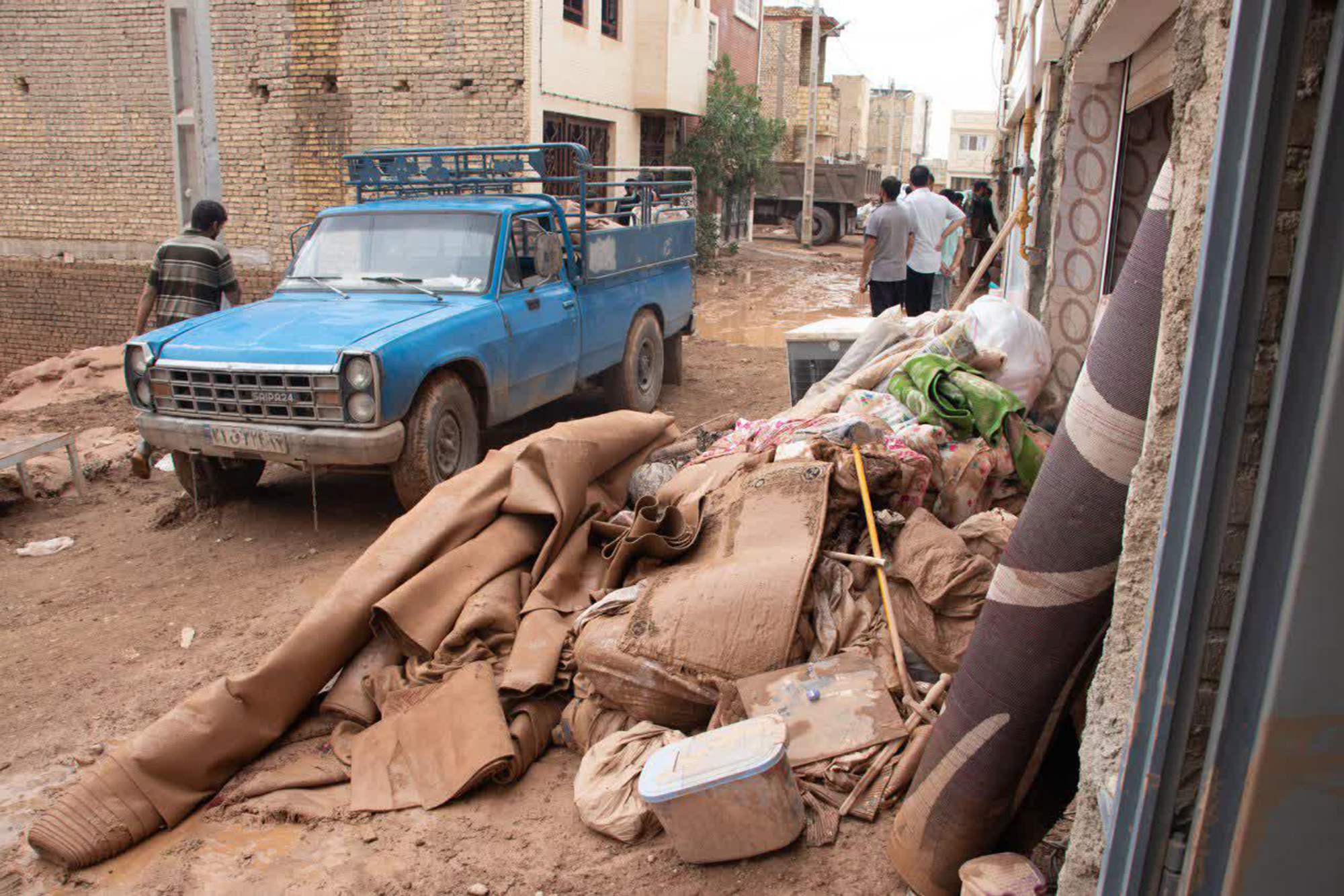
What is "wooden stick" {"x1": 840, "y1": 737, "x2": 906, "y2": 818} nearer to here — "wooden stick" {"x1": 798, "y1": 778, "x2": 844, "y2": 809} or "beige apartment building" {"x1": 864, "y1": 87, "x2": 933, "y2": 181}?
"wooden stick" {"x1": 798, "y1": 778, "x2": 844, "y2": 809}

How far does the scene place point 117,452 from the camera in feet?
24.2

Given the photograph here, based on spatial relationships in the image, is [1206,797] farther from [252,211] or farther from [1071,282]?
[252,211]

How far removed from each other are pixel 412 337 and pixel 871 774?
3642 millimetres

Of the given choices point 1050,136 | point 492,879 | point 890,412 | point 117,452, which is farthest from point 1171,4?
point 117,452

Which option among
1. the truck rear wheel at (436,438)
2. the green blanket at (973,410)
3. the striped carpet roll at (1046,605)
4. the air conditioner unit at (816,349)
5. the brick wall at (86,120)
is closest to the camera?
the striped carpet roll at (1046,605)

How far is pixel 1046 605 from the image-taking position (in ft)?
7.60

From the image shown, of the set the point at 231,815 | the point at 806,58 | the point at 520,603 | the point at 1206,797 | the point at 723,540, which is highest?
the point at 806,58

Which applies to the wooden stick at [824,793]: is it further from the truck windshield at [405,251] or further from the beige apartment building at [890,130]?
the beige apartment building at [890,130]

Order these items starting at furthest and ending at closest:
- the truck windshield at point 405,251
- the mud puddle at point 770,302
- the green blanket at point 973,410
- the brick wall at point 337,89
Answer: the mud puddle at point 770,302, the brick wall at point 337,89, the truck windshield at point 405,251, the green blanket at point 973,410

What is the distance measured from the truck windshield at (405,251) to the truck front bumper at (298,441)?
1.41 m

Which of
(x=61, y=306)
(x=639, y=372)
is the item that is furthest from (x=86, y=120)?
(x=639, y=372)

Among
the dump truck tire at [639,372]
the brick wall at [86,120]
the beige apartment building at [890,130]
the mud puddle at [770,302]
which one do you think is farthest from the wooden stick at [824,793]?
the beige apartment building at [890,130]

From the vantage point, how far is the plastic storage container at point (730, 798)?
2.67m

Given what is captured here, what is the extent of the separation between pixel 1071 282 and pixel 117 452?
6.75 metres
